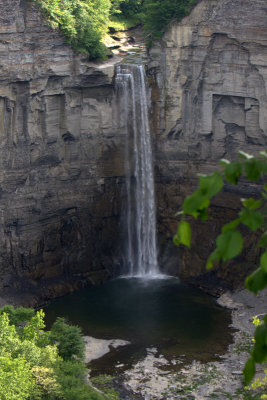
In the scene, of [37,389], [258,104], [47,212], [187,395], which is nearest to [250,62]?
[258,104]

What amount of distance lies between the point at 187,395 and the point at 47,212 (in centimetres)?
1684

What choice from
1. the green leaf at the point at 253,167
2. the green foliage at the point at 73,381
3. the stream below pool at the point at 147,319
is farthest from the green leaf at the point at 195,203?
the stream below pool at the point at 147,319

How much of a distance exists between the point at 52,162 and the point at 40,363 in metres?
17.4

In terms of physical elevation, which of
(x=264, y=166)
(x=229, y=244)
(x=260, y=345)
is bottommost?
(x=260, y=345)

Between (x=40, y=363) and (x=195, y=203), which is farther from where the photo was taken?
(x=40, y=363)

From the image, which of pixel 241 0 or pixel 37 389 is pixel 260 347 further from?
pixel 241 0

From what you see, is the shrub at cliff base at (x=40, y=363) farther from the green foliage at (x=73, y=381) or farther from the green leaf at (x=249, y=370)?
the green leaf at (x=249, y=370)

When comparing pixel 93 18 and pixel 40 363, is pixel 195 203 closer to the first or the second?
pixel 40 363

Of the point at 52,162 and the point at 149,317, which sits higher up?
the point at 52,162

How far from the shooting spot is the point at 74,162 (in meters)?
44.5

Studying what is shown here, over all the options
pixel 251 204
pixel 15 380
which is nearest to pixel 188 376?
pixel 15 380

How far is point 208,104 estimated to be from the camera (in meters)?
44.5

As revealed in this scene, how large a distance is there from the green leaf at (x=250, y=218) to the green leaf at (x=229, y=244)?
0.42ft

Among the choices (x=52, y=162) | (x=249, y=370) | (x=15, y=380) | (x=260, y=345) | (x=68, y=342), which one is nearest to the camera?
(x=260, y=345)
